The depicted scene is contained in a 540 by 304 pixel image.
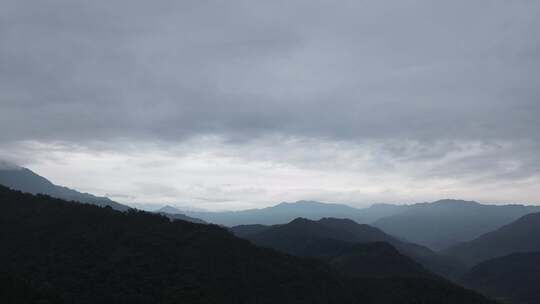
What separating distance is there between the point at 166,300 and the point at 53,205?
45632 mm

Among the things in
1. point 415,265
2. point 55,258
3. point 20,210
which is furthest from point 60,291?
point 415,265

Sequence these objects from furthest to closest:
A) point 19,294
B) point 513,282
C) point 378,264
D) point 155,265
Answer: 1. point 513,282
2. point 378,264
3. point 155,265
4. point 19,294

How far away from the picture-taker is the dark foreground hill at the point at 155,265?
68.6 m

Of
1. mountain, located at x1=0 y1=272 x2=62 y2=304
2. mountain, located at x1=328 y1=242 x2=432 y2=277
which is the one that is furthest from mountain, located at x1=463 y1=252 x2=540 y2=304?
mountain, located at x1=0 y1=272 x2=62 y2=304

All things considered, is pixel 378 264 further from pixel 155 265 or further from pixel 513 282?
pixel 513 282

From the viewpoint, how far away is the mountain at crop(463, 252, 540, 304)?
16027cm

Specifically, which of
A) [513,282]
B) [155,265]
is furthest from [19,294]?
[513,282]

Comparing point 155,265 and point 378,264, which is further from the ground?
point 155,265

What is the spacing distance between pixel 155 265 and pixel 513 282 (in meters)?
152

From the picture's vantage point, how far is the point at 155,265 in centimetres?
7694

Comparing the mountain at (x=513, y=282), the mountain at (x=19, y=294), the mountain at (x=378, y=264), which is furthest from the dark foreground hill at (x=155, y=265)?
the mountain at (x=513, y=282)

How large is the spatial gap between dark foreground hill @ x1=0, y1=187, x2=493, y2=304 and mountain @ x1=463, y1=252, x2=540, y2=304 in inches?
2812

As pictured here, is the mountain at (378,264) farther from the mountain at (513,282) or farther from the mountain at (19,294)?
the mountain at (19,294)

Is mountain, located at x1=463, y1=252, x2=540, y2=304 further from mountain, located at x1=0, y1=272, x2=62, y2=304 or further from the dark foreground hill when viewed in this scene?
mountain, located at x1=0, y1=272, x2=62, y2=304
